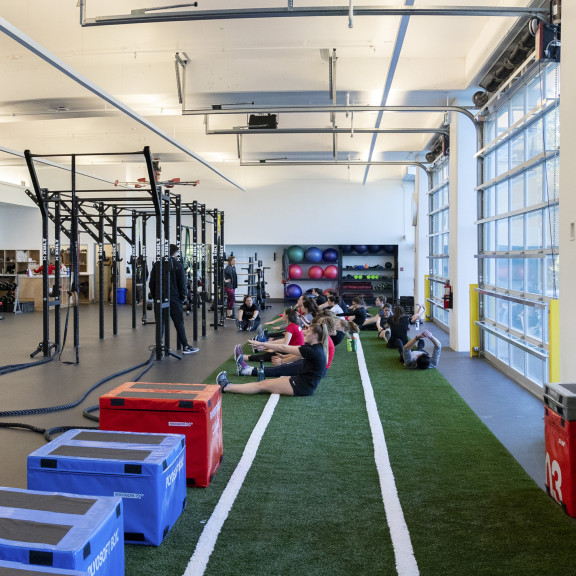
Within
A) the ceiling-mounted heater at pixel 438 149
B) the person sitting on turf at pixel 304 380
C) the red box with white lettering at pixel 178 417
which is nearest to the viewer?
the red box with white lettering at pixel 178 417

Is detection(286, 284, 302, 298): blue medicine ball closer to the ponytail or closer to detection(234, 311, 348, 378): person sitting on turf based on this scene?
detection(234, 311, 348, 378): person sitting on turf

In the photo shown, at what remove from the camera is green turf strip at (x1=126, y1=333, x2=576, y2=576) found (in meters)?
2.76

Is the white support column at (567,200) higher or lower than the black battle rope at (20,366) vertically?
higher

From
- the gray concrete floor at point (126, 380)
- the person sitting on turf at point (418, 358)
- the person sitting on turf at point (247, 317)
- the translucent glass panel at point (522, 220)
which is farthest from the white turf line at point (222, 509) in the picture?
the person sitting on turf at point (247, 317)

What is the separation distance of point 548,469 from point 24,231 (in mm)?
19238

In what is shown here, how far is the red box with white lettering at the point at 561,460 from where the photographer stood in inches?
126

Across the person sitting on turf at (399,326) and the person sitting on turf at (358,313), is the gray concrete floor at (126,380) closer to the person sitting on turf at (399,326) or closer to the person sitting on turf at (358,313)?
the person sitting on turf at (399,326)

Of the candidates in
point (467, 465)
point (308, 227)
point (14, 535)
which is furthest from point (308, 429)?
point (308, 227)

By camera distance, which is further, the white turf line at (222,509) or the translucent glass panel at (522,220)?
the translucent glass panel at (522,220)

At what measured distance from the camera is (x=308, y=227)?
751 inches

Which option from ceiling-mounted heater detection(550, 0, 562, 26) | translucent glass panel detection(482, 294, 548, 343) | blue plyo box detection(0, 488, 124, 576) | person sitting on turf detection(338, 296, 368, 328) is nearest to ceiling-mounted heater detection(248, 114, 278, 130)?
person sitting on turf detection(338, 296, 368, 328)

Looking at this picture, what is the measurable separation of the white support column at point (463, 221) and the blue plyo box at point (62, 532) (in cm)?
775

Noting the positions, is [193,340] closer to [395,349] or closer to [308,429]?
[395,349]

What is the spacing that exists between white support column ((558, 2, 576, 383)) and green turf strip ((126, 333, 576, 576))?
3.11 feet
